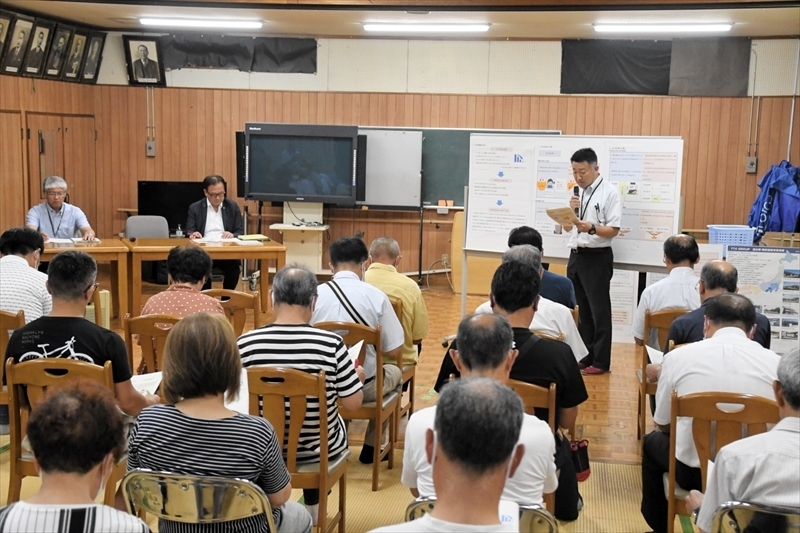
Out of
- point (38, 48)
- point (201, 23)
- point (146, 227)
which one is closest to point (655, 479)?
point (146, 227)

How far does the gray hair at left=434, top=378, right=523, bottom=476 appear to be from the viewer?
1649 mm

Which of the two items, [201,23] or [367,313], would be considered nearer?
[367,313]

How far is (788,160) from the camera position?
1012 cm

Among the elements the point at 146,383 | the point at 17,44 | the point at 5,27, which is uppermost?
the point at 5,27

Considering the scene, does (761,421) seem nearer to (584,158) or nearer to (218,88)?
(584,158)

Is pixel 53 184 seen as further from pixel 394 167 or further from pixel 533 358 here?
pixel 533 358

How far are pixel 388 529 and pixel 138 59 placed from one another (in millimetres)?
10466

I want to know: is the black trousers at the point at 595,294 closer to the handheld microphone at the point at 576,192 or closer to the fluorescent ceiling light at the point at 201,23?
the handheld microphone at the point at 576,192

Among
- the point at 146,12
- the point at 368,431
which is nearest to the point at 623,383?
the point at 368,431

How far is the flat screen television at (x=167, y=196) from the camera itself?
1077cm

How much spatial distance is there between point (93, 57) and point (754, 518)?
34.3 ft

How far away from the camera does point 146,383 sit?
11.9 feet

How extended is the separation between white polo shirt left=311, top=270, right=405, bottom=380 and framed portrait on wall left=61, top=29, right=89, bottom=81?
7.49 m

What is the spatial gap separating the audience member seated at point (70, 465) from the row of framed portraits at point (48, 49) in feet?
27.4
